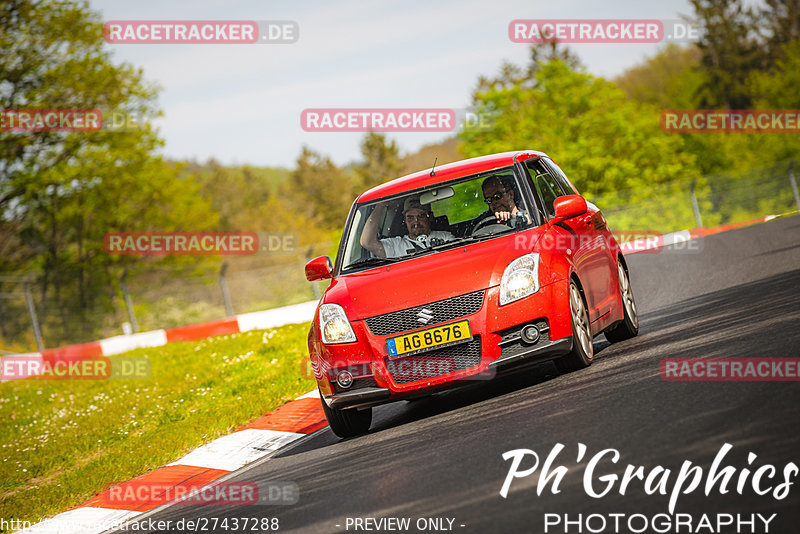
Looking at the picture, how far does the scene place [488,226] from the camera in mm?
7930

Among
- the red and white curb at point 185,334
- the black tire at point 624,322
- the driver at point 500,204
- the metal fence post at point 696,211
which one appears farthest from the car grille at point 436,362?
the metal fence post at point 696,211

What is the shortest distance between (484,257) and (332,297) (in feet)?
4.08

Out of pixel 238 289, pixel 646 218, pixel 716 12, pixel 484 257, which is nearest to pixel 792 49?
pixel 716 12

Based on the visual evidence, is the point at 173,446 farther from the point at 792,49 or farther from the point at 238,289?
the point at 792,49

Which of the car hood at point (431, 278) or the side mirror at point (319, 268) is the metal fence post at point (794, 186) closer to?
the car hood at point (431, 278)

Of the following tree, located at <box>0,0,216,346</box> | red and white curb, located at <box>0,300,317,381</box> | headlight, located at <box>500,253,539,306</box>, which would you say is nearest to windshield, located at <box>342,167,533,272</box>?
headlight, located at <box>500,253,539,306</box>

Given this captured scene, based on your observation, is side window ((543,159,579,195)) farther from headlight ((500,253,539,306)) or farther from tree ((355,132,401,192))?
tree ((355,132,401,192))

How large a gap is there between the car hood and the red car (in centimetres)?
1

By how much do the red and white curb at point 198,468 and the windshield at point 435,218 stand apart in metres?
1.78

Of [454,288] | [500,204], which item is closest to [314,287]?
[500,204]

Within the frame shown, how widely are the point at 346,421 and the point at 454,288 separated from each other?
1474 millimetres

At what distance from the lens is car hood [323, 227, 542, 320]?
7.08 m

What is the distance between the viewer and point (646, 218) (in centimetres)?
3419

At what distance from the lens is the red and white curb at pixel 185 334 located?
19.9m
